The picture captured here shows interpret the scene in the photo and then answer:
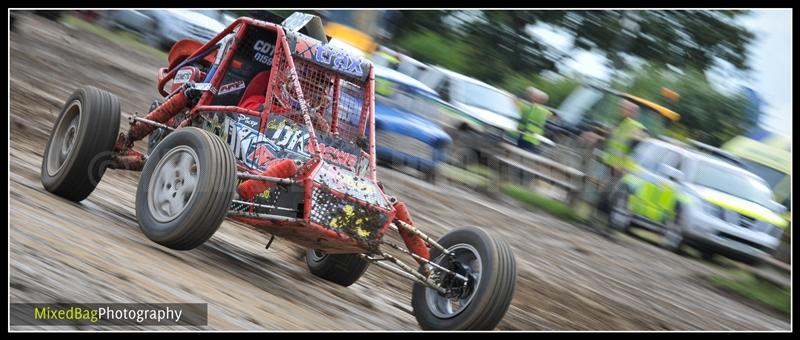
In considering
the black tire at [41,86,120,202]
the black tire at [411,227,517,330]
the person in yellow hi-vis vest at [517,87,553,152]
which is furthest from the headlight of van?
the black tire at [41,86,120,202]

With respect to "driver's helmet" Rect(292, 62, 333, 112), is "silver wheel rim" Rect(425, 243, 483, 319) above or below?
below

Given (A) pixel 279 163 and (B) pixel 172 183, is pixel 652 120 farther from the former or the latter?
(B) pixel 172 183

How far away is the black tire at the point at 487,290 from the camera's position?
22.7 feet

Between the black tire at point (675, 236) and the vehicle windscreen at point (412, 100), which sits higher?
the vehicle windscreen at point (412, 100)

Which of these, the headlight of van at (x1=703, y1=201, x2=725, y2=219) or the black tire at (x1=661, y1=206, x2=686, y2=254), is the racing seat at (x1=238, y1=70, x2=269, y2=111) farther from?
the headlight of van at (x1=703, y1=201, x2=725, y2=219)

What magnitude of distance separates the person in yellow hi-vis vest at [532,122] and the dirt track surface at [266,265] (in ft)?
5.84

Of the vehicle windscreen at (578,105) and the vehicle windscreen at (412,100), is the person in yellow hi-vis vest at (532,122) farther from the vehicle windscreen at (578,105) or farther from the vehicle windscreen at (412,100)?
the vehicle windscreen at (412,100)

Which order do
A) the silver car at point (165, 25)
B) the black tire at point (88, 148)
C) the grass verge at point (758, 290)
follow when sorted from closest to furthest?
the black tire at point (88, 148)
the grass verge at point (758, 290)
the silver car at point (165, 25)

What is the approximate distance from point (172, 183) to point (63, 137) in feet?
6.70

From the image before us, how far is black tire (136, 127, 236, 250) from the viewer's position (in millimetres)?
6766

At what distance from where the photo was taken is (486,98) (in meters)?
17.0

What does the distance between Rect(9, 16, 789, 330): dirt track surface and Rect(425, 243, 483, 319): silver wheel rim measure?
0.93 feet

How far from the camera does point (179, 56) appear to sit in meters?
9.38

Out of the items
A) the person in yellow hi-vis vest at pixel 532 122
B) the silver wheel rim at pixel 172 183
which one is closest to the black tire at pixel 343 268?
the silver wheel rim at pixel 172 183
